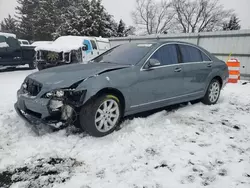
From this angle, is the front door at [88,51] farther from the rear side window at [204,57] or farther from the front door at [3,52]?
the rear side window at [204,57]

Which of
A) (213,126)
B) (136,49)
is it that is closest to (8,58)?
(136,49)

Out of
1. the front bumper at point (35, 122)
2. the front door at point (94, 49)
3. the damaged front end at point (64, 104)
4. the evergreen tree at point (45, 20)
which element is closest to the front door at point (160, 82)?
the damaged front end at point (64, 104)

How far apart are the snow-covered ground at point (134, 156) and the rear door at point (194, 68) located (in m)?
0.92

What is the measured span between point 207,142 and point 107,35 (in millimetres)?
23625

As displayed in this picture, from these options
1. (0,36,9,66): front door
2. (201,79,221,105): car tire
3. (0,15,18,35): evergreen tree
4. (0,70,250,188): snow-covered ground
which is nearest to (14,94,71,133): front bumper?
(0,70,250,188): snow-covered ground

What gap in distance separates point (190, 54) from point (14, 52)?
30.7 ft

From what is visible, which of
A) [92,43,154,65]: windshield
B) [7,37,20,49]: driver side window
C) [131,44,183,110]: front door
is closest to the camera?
[131,44,183,110]: front door

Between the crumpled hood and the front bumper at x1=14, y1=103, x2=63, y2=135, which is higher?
the crumpled hood

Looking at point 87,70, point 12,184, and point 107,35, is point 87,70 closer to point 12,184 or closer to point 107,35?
point 12,184

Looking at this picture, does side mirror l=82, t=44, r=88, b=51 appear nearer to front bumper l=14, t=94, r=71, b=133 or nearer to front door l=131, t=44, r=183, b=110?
front door l=131, t=44, r=183, b=110

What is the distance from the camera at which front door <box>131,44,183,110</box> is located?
3.72 meters

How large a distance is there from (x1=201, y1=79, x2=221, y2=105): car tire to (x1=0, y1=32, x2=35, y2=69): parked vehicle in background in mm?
9417

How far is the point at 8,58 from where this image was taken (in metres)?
10.7

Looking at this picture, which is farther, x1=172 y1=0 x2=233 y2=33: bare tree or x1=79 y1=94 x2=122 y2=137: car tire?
x1=172 y1=0 x2=233 y2=33: bare tree
